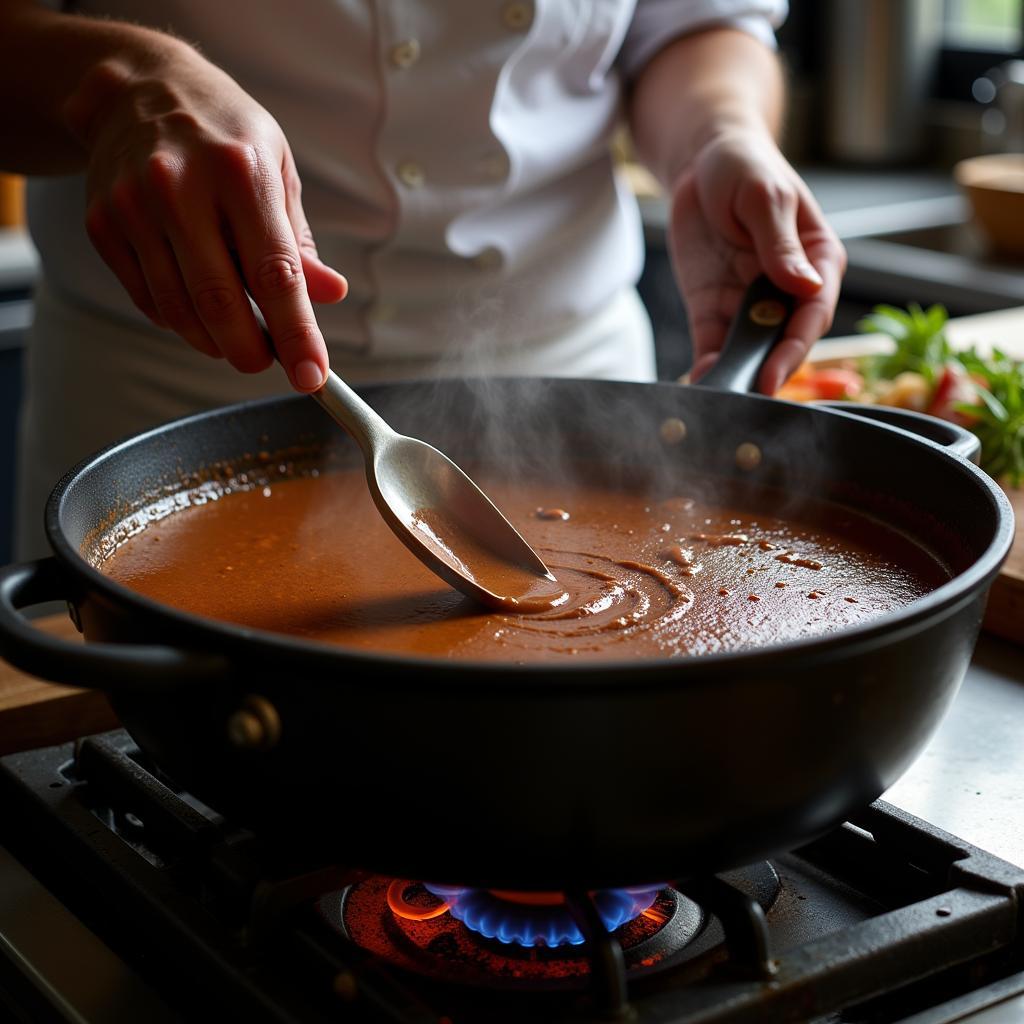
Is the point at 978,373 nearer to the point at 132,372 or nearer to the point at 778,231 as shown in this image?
the point at 778,231

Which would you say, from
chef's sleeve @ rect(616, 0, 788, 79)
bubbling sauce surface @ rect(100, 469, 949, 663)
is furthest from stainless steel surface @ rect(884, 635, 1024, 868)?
chef's sleeve @ rect(616, 0, 788, 79)

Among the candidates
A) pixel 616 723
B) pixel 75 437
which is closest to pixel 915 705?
pixel 616 723

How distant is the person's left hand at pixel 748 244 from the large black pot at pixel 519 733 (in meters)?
0.45

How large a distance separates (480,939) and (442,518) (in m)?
→ 0.33

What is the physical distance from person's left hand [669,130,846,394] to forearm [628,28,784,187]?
1.9 inches

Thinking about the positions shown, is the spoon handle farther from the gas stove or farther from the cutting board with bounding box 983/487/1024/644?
the cutting board with bounding box 983/487/1024/644

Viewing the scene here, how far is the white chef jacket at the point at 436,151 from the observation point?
1379mm

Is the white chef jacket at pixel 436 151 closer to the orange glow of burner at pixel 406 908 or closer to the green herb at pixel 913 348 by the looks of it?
the green herb at pixel 913 348

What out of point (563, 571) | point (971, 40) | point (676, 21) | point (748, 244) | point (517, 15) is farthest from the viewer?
point (971, 40)

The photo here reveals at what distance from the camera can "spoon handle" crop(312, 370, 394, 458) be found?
0.98 metres

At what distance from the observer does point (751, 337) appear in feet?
3.93

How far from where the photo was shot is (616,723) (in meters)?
0.63

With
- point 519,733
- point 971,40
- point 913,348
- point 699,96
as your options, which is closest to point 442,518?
point 519,733

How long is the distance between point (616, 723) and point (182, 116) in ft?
1.81
